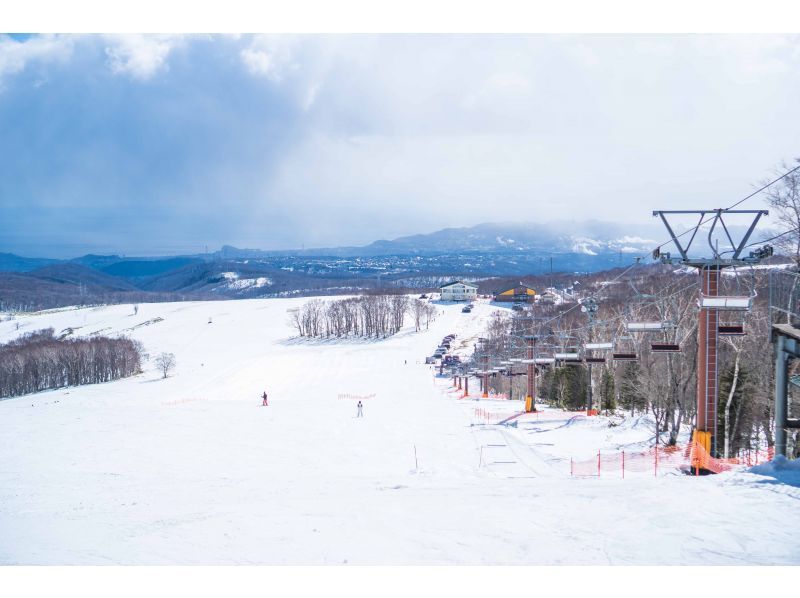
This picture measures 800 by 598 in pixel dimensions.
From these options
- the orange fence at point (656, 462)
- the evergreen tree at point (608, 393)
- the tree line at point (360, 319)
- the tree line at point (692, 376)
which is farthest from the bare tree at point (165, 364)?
the orange fence at point (656, 462)

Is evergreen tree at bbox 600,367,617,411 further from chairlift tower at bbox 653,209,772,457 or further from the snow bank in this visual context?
the snow bank

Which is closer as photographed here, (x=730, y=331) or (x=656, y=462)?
(x=730, y=331)

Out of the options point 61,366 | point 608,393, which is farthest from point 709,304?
point 61,366

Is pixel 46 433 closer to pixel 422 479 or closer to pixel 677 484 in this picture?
pixel 422 479

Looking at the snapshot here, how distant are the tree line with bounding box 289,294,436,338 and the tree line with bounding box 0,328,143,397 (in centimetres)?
3247

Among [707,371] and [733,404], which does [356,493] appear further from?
[733,404]

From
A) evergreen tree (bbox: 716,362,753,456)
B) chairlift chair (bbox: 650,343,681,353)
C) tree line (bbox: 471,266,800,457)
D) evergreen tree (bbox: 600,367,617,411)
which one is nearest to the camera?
chairlift chair (bbox: 650,343,681,353)

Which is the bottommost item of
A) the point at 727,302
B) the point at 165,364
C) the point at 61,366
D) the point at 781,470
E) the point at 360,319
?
the point at 61,366

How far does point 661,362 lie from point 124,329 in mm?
106940

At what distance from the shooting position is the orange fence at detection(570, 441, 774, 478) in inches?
539

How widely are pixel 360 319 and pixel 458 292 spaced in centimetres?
4285

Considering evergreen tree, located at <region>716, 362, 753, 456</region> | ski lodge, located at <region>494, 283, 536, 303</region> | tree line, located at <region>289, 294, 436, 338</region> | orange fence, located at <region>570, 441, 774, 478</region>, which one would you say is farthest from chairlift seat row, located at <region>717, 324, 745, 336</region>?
ski lodge, located at <region>494, 283, 536, 303</region>

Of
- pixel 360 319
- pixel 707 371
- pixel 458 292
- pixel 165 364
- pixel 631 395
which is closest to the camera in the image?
pixel 707 371

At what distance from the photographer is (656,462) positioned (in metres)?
15.8
